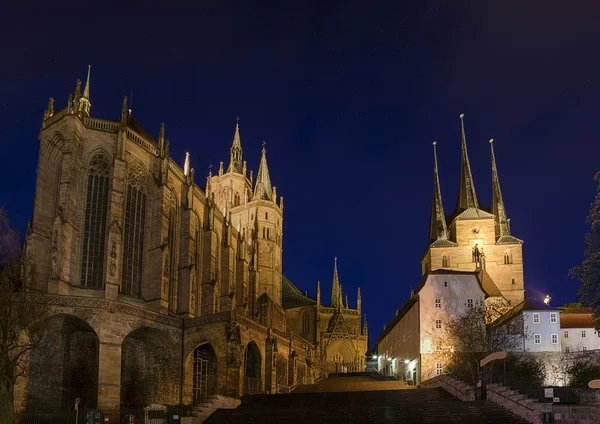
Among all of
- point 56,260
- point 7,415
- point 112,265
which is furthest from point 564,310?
point 7,415

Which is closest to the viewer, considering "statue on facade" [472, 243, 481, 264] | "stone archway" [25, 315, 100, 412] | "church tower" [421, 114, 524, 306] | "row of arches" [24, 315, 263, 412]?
"stone archway" [25, 315, 100, 412]

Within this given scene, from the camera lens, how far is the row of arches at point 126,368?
37.5 meters

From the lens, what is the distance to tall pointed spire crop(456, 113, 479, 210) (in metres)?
85.3

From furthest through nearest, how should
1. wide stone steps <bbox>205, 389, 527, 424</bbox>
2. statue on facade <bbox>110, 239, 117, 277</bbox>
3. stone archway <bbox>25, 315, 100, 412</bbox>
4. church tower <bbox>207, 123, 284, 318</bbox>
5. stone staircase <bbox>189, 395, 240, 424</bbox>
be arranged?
church tower <bbox>207, 123, 284, 318</bbox> < statue on facade <bbox>110, 239, 117, 277</bbox> < stone archway <bbox>25, 315, 100, 412</bbox> < stone staircase <bbox>189, 395, 240, 424</bbox> < wide stone steps <bbox>205, 389, 527, 424</bbox>

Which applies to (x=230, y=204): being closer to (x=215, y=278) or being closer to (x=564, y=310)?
(x=215, y=278)

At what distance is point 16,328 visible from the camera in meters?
33.3

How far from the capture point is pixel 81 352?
129ft

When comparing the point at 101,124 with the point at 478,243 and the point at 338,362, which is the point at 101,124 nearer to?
the point at 478,243

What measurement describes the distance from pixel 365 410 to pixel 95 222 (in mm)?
22050

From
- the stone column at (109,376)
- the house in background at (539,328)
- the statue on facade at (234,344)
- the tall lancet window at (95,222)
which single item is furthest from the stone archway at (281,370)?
the house in background at (539,328)

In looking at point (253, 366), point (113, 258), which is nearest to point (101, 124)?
point (113, 258)

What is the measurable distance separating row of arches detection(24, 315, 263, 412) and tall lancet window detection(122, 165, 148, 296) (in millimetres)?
4514

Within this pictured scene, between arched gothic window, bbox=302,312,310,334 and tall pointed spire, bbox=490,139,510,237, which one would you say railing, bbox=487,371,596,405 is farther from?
arched gothic window, bbox=302,312,310,334

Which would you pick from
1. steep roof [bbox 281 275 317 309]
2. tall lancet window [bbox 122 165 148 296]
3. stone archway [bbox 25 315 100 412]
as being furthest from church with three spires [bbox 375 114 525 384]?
stone archway [bbox 25 315 100 412]
